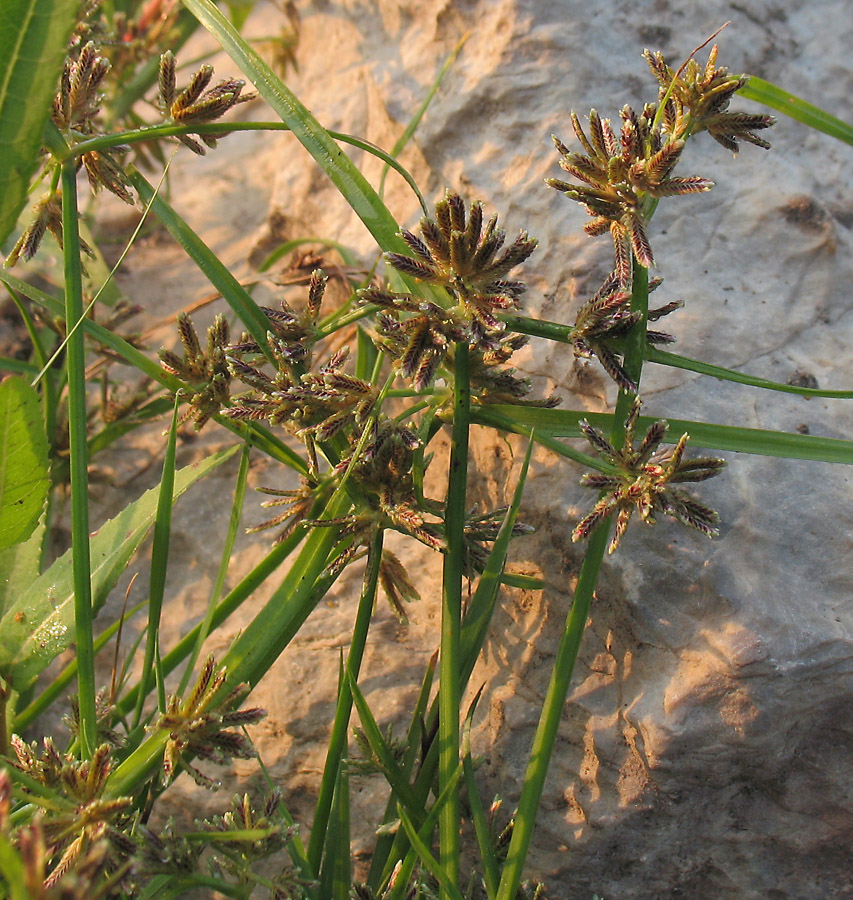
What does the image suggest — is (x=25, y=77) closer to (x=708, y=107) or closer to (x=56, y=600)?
(x=56, y=600)

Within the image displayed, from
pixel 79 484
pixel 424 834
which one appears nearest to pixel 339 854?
pixel 424 834

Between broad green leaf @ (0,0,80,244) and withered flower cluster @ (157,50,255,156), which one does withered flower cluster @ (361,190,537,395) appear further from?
broad green leaf @ (0,0,80,244)

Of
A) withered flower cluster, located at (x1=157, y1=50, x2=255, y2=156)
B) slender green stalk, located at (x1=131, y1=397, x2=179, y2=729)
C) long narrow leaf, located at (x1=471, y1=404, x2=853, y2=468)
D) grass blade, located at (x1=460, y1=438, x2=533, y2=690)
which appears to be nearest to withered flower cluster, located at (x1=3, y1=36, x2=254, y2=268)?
withered flower cluster, located at (x1=157, y1=50, x2=255, y2=156)

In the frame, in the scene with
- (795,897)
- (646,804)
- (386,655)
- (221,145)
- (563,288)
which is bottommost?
(795,897)

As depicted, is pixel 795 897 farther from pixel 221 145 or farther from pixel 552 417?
pixel 221 145

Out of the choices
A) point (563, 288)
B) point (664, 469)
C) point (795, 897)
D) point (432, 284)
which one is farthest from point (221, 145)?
point (795, 897)

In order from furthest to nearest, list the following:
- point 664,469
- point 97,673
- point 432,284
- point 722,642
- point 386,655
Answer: point 97,673, point 386,655, point 722,642, point 432,284, point 664,469
